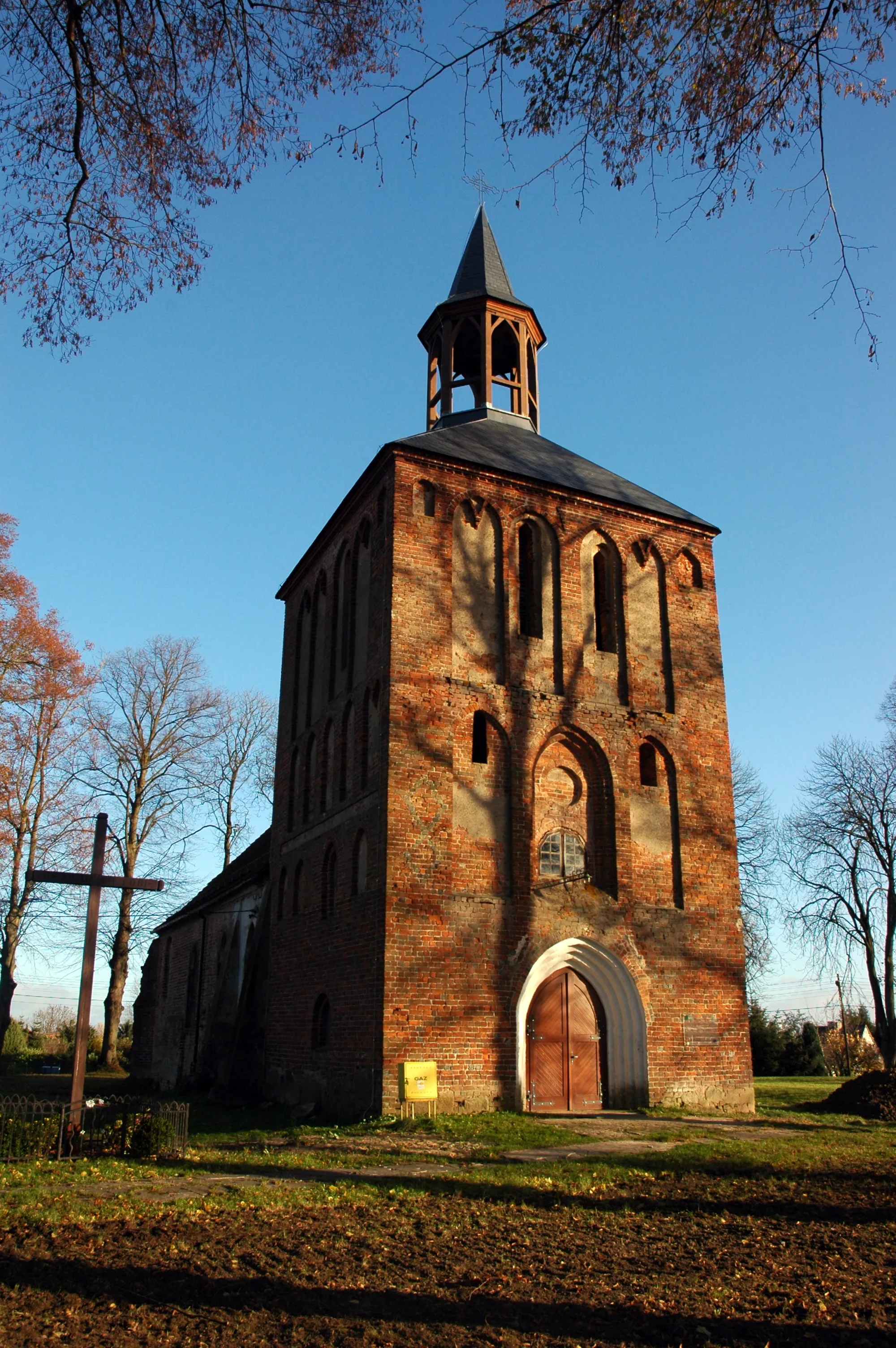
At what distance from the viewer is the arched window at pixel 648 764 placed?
18.3 m

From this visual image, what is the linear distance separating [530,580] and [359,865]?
600 cm

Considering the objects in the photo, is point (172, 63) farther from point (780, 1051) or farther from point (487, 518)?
point (780, 1051)

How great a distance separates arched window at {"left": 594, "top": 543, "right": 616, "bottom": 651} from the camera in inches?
742

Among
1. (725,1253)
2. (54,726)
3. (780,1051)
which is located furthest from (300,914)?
(780,1051)

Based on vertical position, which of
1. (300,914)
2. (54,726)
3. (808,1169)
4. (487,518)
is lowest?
(808,1169)

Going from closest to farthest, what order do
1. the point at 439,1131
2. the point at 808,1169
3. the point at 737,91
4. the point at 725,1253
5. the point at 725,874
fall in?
the point at 737,91
the point at 725,1253
the point at 808,1169
the point at 439,1131
the point at 725,874

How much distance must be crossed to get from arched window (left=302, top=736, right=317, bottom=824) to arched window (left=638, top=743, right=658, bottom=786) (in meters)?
6.21

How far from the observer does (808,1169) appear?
1073cm

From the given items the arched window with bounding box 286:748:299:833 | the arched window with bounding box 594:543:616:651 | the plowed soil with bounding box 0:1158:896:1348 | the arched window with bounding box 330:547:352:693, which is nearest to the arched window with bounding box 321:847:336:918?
the arched window with bounding box 286:748:299:833

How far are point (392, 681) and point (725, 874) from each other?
7100 millimetres

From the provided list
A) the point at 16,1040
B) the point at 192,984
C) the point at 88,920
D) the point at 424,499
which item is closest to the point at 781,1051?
the point at 192,984

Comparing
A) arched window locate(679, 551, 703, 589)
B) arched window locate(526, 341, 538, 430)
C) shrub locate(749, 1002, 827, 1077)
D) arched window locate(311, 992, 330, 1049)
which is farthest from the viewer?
shrub locate(749, 1002, 827, 1077)

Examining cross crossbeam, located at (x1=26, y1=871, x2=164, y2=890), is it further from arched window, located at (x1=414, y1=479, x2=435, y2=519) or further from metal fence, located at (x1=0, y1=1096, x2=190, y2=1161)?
arched window, located at (x1=414, y1=479, x2=435, y2=519)

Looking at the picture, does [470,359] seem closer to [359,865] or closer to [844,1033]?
[359,865]
